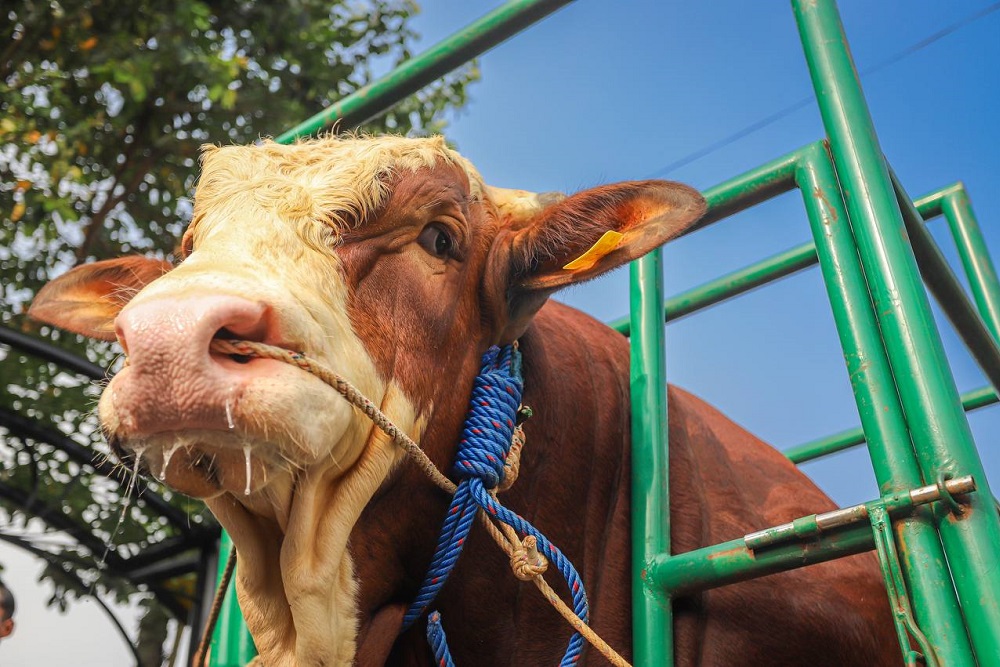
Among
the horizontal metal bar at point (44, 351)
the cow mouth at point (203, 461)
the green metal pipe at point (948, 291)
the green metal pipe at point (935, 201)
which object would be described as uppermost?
the green metal pipe at point (935, 201)

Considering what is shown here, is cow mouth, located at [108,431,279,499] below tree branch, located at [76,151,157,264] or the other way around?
below

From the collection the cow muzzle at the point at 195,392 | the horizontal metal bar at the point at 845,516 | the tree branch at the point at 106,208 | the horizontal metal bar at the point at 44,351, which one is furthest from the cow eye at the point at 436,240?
the tree branch at the point at 106,208

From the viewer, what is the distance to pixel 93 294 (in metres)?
2.52

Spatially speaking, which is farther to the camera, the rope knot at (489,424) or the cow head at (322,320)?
the rope knot at (489,424)

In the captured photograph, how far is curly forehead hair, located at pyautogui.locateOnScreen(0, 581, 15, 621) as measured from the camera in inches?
178

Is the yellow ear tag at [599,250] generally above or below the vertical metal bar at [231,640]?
above

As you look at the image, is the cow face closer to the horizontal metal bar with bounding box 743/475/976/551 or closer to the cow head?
the cow head

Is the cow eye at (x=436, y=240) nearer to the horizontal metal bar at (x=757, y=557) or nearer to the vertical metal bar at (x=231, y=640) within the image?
the horizontal metal bar at (x=757, y=557)

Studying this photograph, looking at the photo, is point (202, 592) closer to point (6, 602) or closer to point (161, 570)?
point (161, 570)

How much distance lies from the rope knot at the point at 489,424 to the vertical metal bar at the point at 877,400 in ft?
2.26

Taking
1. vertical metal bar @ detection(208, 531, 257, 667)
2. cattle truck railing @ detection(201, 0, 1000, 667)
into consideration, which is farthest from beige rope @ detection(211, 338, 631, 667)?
vertical metal bar @ detection(208, 531, 257, 667)

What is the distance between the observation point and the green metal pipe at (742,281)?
3.11 metres

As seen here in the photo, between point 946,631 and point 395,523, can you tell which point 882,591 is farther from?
point 395,523

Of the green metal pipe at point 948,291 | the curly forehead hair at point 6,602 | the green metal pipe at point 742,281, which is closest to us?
the green metal pipe at point 948,291
